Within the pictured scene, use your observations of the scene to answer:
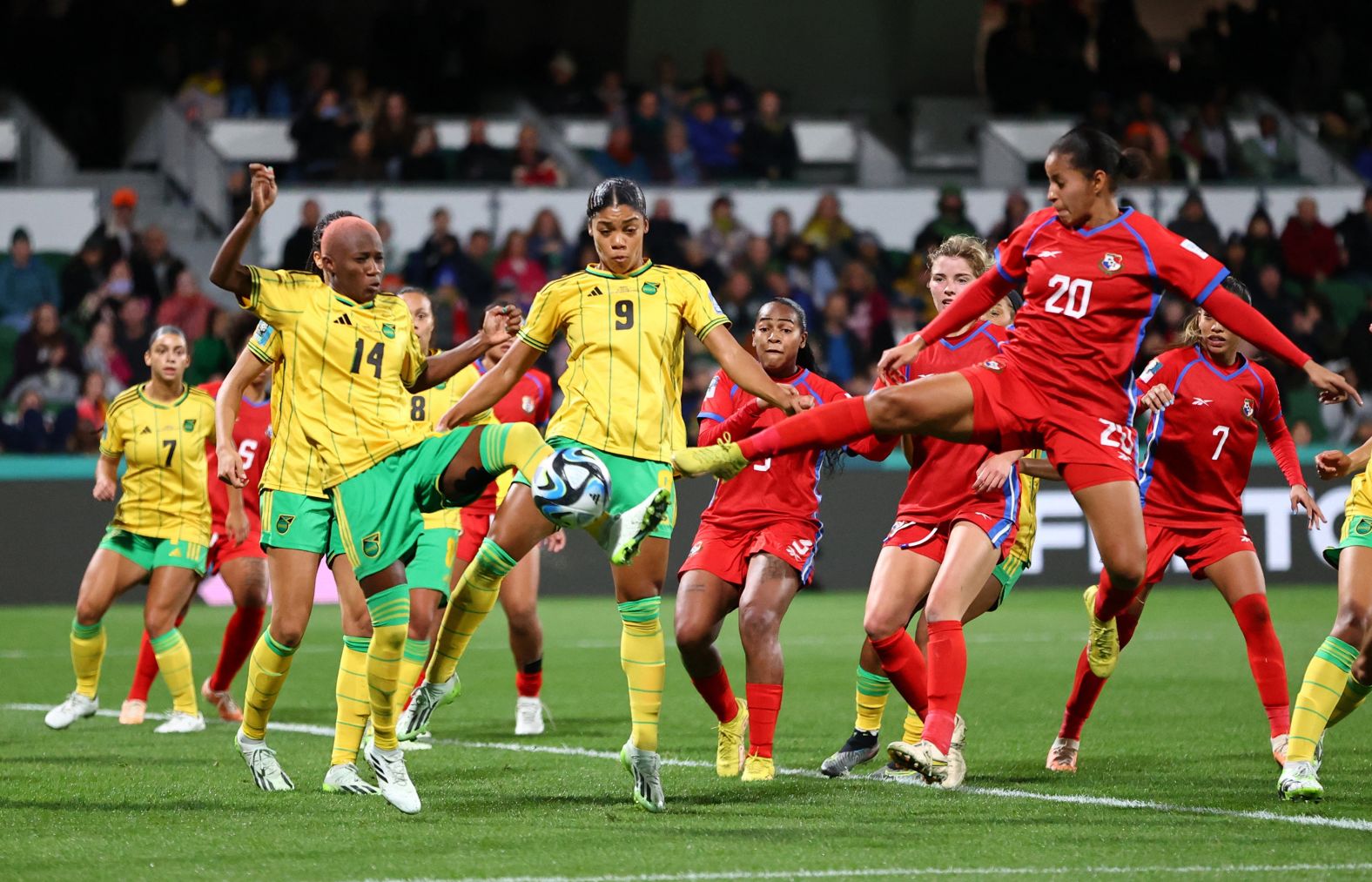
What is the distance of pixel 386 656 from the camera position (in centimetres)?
658

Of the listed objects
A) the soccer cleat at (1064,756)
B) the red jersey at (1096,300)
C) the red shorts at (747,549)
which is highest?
the red jersey at (1096,300)

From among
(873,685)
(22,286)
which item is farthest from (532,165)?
(873,685)

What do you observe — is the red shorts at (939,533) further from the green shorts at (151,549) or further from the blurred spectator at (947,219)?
the blurred spectator at (947,219)

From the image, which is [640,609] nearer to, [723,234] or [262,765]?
[262,765]

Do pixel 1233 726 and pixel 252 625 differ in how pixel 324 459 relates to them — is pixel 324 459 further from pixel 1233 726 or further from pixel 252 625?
pixel 1233 726

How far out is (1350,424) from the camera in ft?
67.1

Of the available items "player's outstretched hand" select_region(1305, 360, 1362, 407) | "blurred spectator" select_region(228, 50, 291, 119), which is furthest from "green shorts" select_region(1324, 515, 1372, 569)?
"blurred spectator" select_region(228, 50, 291, 119)

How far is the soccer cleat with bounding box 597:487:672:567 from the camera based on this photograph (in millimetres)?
6074

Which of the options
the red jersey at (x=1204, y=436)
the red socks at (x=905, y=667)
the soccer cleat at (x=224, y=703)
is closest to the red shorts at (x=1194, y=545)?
the red jersey at (x=1204, y=436)

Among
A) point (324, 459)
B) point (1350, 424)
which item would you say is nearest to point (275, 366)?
point (324, 459)

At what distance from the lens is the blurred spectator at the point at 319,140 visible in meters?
20.3

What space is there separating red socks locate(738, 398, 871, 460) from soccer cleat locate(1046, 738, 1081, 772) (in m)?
2.03

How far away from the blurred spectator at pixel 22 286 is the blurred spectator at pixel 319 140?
3.09 metres

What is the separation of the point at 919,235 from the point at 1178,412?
43.3 feet
